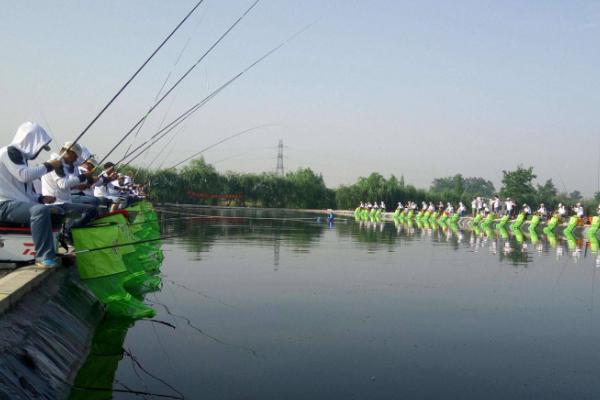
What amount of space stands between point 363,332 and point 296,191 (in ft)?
260

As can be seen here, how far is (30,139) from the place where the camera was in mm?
7566

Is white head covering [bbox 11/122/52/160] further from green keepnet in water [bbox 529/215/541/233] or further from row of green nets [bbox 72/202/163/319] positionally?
green keepnet in water [bbox 529/215/541/233]

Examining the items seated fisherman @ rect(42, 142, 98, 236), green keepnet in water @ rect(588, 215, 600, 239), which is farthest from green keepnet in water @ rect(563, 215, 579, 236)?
seated fisherman @ rect(42, 142, 98, 236)

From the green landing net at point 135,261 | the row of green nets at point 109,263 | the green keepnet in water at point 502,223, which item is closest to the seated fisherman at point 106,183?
the green landing net at point 135,261

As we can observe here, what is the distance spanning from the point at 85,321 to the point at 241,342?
189 centimetres

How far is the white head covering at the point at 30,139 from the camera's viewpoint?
7504 millimetres

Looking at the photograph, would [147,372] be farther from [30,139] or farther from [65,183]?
[65,183]

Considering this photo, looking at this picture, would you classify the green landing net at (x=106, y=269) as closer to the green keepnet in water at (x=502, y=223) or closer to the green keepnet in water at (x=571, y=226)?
the green keepnet in water at (x=571, y=226)

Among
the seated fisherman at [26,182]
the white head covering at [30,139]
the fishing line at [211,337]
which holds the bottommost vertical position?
the fishing line at [211,337]

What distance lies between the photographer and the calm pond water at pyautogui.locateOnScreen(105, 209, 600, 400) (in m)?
6.17

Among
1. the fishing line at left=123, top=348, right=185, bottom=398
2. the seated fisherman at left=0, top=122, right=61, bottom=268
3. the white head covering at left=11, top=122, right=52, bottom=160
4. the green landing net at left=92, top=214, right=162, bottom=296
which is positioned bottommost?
the fishing line at left=123, top=348, right=185, bottom=398

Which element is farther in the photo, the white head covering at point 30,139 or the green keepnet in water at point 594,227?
the green keepnet in water at point 594,227

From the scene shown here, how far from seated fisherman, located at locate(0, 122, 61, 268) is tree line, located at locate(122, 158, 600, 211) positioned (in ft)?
212

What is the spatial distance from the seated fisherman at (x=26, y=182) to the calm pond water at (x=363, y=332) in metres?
1.51
